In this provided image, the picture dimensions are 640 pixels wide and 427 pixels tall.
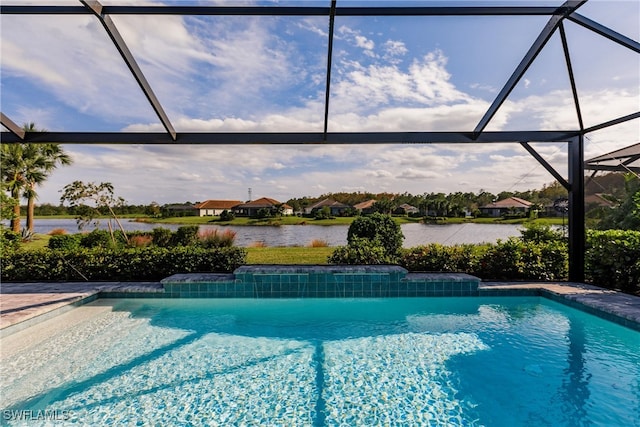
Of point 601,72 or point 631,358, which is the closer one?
point 631,358

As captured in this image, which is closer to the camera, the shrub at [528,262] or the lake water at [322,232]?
the shrub at [528,262]

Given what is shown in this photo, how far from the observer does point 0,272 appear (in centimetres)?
832

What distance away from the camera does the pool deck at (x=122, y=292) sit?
5.85 meters

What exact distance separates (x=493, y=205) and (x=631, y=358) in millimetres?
9628

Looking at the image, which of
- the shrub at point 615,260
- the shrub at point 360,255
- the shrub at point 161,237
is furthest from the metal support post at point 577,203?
the shrub at point 161,237

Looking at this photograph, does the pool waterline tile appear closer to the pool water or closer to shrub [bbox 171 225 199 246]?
the pool water

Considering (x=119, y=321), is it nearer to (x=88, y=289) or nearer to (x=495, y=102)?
(x=88, y=289)

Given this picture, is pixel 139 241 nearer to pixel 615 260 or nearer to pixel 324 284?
pixel 324 284

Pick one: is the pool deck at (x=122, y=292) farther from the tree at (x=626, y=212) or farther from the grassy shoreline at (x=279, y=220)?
the grassy shoreline at (x=279, y=220)

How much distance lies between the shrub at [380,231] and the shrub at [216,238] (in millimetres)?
3011

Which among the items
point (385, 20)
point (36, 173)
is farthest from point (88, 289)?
point (36, 173)

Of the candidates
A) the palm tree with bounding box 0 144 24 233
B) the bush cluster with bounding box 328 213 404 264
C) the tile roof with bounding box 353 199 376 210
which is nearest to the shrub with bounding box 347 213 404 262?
the bush cluster with bounding box 328 213 404 264

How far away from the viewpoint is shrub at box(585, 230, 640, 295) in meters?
7.35

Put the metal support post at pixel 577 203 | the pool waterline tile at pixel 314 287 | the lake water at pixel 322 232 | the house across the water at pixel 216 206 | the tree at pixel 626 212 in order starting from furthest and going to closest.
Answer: the house across the water at pixel 216 206 < the lake water at pixel 322 232 < the tree at pixel 626 212 < the metal support post at pixel 577 203 < the pool waterline tile at pixel 314 287
